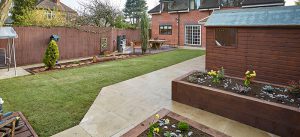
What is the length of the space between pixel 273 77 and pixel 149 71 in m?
4.88

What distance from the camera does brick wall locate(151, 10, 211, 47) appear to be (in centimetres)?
2072

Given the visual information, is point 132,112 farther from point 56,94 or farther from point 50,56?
point 50,56

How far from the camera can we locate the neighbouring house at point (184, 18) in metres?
19.8

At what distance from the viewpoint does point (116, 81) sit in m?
7.45

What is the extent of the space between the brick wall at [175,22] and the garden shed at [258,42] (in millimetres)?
12647

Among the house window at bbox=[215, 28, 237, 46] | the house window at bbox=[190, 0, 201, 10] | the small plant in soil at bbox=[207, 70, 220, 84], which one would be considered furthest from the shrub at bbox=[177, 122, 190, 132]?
the house window at bbox=[190, 0, 201, 10]

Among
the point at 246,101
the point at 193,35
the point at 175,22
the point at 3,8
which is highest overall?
the point at 175,22

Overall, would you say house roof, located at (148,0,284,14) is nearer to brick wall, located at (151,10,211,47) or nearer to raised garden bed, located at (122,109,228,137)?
brick wall, located at (151,10,211,47)

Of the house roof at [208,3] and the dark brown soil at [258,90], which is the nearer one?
the dark brown soil at [258,90]

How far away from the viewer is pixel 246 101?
13.3ft

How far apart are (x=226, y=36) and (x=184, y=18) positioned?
14.5 meters

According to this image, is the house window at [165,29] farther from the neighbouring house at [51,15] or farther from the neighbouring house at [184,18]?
the neighbouring house at [51,15]

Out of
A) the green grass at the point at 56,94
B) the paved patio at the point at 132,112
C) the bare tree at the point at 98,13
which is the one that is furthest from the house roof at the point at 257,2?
the paved patio at the point at 132,112

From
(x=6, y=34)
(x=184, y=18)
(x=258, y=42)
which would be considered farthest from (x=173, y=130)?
(x=184, y=18)
